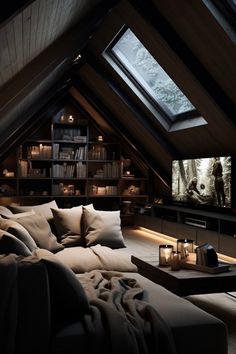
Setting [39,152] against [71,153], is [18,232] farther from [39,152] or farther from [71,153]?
[71,153]

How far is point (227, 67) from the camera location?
4648 mm

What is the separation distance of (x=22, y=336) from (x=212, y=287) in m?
1.77

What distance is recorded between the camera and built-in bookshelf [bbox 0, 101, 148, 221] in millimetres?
8367

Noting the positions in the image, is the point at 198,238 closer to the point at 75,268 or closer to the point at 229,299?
the point at 229,299

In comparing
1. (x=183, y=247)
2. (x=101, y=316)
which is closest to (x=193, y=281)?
(x=183, y=247)

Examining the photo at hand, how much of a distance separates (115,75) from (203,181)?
2.37 metres

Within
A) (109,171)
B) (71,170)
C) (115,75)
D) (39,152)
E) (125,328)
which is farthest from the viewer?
(109,171)

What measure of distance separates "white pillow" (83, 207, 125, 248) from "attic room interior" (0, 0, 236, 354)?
2 centimetres

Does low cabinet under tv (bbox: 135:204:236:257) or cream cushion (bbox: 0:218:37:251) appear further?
low cabinet under tv (bbox: 135:204:236:257)

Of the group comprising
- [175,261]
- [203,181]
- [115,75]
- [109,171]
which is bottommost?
[175,261]

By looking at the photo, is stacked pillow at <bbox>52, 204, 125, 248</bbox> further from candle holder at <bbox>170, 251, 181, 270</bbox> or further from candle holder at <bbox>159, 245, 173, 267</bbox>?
candle holder at <bbox>170, 251, 181, 270</bbox>

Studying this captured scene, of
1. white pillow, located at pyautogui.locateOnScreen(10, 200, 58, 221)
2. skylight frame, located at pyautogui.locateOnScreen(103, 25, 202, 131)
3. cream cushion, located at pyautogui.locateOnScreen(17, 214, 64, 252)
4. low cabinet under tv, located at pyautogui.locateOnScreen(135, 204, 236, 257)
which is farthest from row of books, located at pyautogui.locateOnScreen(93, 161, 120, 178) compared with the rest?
cream cushion, located at pyautogui.locateOnScreen(17, 214, 64, 252)

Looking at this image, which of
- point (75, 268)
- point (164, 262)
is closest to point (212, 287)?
point (164, 262)

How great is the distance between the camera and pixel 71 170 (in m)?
8.69
